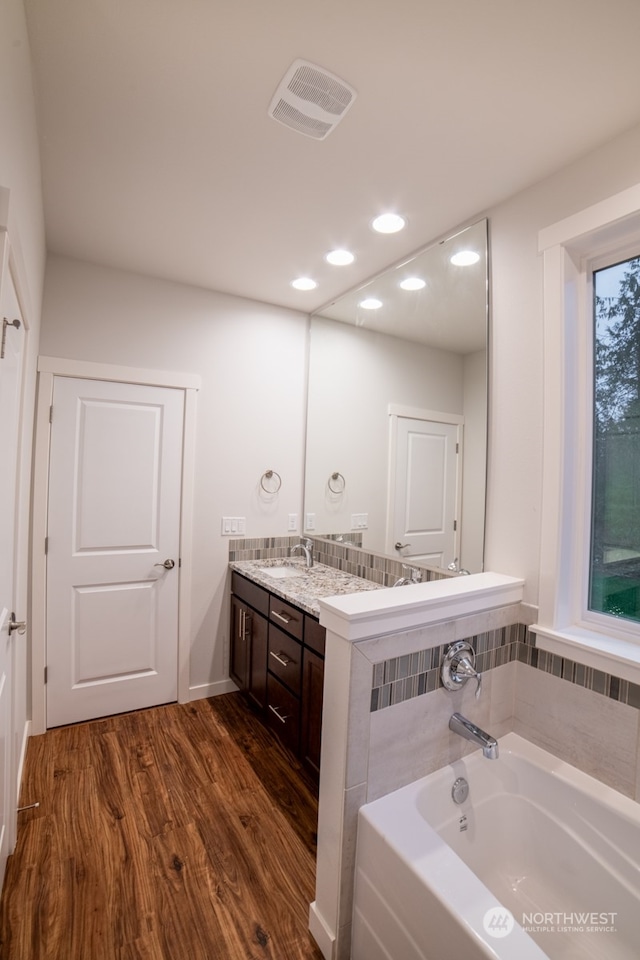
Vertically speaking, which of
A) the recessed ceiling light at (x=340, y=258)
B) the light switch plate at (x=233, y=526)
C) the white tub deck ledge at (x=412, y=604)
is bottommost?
the white tub deck ledge at (x=412, y=604)

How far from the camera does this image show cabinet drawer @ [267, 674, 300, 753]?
84.0 inches

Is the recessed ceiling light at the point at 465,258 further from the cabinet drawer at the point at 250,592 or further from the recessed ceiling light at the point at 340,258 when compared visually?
the cabinet drawer at the point at 250,592

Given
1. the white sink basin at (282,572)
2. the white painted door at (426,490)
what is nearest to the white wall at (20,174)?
the white sink basin at (282,572)

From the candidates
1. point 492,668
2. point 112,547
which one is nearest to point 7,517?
point 112,547

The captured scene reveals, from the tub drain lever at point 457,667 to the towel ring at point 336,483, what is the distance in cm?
151

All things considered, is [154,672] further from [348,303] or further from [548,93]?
[548,93]

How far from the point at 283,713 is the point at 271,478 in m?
1.50

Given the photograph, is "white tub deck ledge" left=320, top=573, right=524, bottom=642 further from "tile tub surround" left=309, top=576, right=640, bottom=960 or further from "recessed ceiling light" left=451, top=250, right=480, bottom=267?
"recessed ceiling light" left=451, top=250, right=480, bottom=267

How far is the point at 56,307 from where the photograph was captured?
2.48 meters

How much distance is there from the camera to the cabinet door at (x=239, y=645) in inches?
109

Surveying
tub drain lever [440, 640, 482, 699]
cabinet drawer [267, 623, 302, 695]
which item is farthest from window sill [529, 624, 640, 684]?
cabinet drawer [267, 623, 302, 695]

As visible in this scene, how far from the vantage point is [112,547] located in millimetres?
2650

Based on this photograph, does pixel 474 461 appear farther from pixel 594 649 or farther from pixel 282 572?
pixel 282 572

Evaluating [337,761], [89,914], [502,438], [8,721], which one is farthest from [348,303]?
[89,914]
